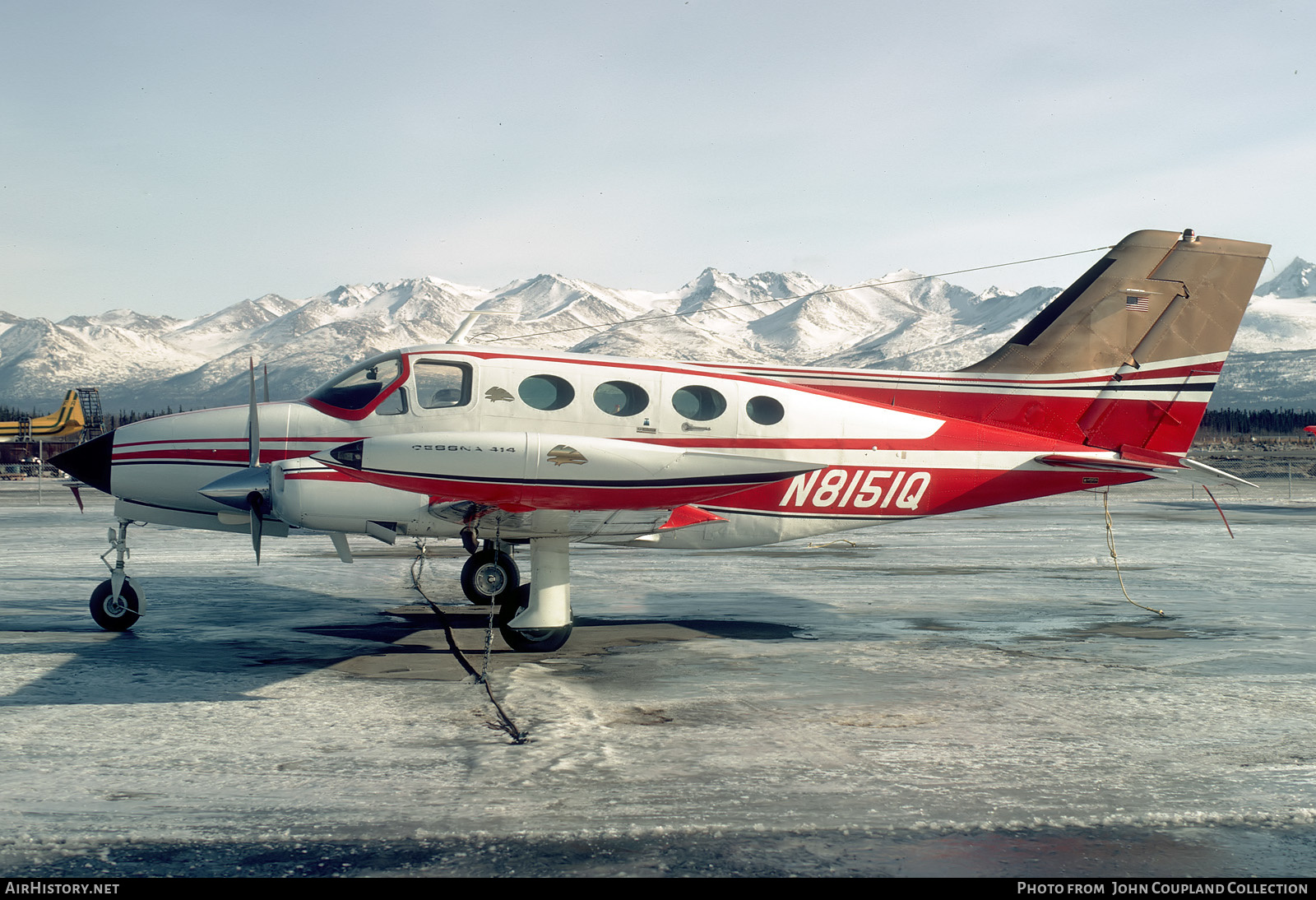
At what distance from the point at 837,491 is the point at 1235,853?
7.12 meters

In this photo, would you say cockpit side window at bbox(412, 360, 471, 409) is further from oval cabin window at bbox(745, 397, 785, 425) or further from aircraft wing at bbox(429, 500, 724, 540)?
oval cabin window at bbox(745, 397, 785, 425)

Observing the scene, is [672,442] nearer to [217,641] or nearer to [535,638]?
[535,638]

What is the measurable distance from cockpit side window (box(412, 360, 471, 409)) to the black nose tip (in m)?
3.94

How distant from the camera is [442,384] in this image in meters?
11.3

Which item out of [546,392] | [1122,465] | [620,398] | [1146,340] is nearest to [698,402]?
[620,398]

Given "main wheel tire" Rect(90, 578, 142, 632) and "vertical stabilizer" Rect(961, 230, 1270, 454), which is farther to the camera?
"vertical stabilizer" Rect(961, 230, 1270, 454)

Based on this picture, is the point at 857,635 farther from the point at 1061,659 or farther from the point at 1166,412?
the point at 1166,412

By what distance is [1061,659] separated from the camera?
10328mm

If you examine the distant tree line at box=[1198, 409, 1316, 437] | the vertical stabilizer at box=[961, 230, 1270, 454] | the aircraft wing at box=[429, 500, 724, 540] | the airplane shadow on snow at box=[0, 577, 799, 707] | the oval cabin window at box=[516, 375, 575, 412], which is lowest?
the distant tree line at box=[1198, 409, 1316, 437]

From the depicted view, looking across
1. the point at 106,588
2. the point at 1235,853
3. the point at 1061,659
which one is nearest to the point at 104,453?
the point at 106,588

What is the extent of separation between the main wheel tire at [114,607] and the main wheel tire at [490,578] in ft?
13.3

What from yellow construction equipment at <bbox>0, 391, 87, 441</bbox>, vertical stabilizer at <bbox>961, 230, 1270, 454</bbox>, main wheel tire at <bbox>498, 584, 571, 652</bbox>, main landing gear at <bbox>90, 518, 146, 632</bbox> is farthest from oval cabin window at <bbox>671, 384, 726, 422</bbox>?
yellow construction equipment at <bbox>0, 391, 87, 441</bbox>

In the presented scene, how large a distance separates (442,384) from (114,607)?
15.6 ft

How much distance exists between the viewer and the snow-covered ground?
5.22 metres
